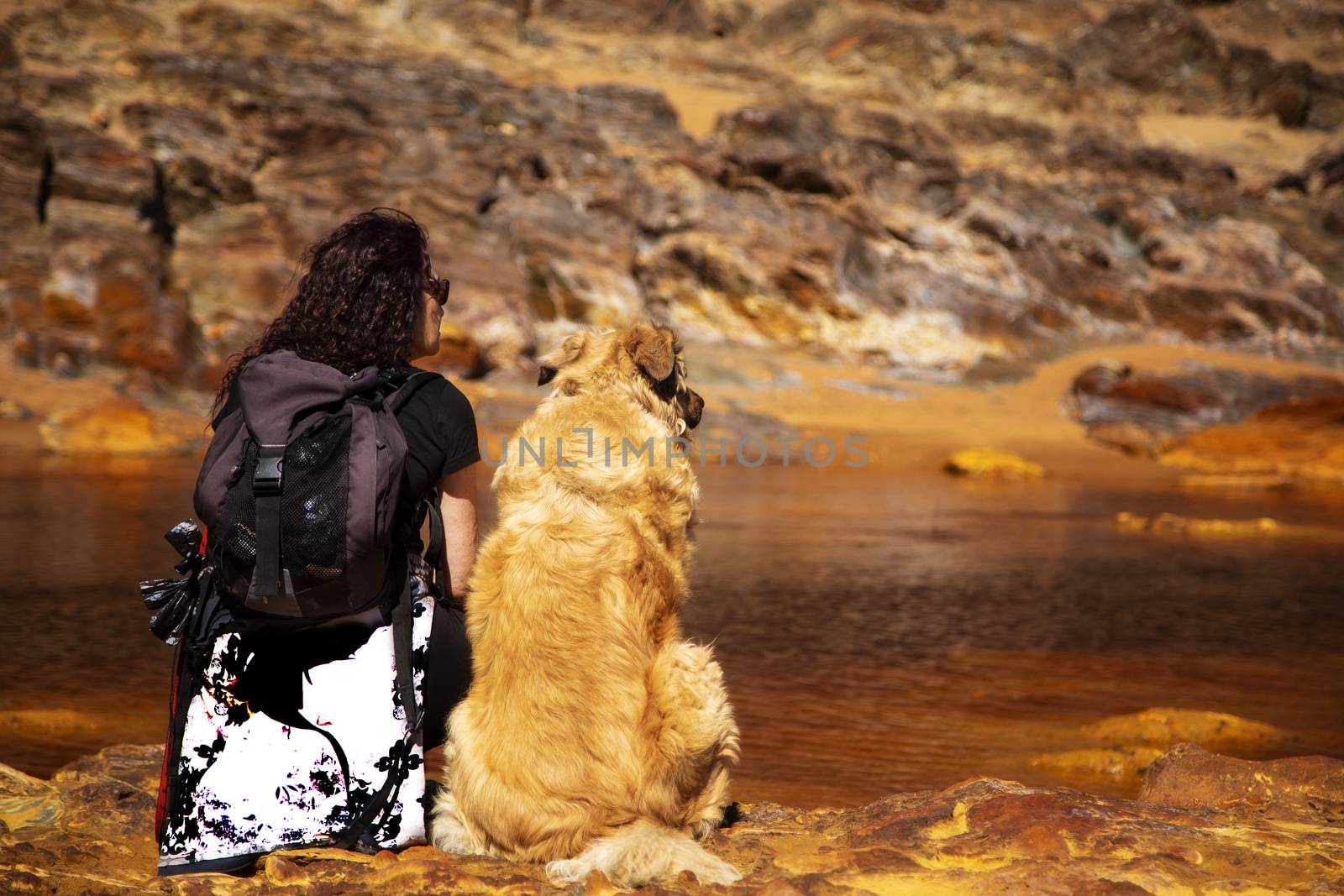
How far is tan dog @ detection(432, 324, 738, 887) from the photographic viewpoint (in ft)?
8.43

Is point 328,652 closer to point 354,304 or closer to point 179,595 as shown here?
point 179,595

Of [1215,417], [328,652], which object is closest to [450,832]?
[328,652]

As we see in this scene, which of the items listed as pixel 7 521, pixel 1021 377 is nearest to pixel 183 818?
pixel 7 521

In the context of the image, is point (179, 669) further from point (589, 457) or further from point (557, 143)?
point (557, 143)

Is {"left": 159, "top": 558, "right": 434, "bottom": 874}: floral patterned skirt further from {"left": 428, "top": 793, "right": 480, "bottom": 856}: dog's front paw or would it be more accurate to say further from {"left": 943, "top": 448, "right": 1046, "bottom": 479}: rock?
{"left": 943, "top": 448, "right": 1046, "bottom": 479}: rock

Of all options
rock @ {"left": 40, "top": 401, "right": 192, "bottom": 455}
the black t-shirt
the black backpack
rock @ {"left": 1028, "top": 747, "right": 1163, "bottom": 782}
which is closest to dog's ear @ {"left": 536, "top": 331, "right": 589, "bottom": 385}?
the black t-shirt

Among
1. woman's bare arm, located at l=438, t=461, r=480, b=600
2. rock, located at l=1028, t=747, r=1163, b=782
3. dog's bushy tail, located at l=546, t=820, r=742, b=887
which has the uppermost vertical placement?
woman's bare arm, located at l=438, t=461, r=480, b=600

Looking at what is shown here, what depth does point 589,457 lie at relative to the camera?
277 cm

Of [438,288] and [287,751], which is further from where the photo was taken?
[438,288]

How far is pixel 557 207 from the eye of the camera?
27.3 metres

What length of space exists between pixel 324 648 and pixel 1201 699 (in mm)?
5213

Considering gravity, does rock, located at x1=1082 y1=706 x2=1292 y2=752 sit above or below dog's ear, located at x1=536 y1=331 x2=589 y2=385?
below

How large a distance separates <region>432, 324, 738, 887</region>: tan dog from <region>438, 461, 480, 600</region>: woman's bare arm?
0.29ft

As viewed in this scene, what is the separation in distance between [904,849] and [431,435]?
158 cm
